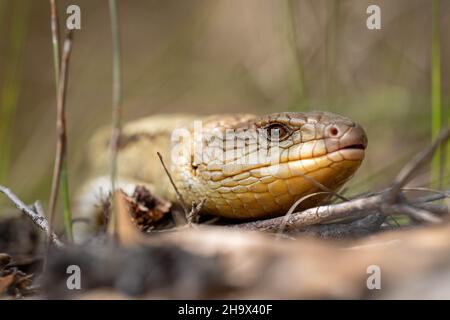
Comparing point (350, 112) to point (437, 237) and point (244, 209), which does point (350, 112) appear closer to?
point (244, 209)

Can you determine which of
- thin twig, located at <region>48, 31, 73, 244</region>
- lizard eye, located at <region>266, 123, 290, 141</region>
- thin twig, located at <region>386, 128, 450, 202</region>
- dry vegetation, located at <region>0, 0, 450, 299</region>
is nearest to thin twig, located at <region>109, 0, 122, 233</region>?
dry vegetation, located at <region>0, 0, 450, 299</region>

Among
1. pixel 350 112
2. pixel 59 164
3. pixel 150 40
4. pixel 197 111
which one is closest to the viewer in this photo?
pixel 59 164

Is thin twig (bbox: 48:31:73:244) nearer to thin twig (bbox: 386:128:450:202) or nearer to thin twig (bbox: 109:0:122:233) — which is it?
thin twig (bbox: 109:0:122:233)

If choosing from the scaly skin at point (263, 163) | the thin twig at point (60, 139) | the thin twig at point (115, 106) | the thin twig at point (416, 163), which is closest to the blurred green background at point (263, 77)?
the scaly skin at point (263, 163)

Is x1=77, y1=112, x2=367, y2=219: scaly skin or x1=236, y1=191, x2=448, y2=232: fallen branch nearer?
x1=236, y1=191, x2=448, y2=232: fallen branch

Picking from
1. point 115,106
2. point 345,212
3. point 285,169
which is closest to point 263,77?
point 285,169

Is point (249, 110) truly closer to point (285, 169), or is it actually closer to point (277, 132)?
point (277, 132)

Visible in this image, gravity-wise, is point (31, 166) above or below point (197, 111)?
below
